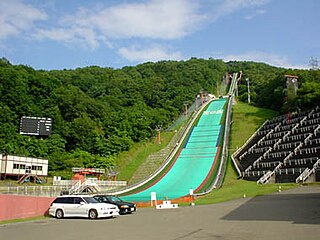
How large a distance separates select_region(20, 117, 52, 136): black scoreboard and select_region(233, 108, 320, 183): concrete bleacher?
2899cm

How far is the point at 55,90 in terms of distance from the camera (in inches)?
2884

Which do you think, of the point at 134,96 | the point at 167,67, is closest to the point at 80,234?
the point at 134,96

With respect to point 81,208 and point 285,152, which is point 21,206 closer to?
point 81,208

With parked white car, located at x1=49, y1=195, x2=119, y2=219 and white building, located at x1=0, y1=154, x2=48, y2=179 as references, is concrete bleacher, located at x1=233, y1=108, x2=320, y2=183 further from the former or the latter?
white building, located at x1=0, y1=154, x2=48, y2=179

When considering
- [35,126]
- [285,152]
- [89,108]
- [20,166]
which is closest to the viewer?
[285,152]

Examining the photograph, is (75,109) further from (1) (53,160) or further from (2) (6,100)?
(1) (53,160)

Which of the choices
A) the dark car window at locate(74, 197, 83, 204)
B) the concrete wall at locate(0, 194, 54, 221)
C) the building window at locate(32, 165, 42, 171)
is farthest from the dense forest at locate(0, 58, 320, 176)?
the dark car window at locate(74, 197, 83, 204)

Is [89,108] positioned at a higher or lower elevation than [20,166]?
higher

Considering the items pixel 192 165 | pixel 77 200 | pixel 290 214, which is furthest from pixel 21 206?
pixel 192 165

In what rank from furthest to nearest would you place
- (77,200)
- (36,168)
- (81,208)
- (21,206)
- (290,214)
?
1. (36,168)
2. (21,206)
3. (77,200)
4. (81,208)
5. (290,214)

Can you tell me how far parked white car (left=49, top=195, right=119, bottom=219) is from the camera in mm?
21500

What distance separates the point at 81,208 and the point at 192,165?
29283 millimetres

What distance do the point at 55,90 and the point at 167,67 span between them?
6666 centimetres

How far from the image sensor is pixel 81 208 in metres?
21.9
